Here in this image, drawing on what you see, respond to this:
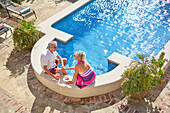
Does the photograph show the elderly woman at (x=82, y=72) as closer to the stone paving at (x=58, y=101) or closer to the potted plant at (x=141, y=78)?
the stone paving at (x=58, y=101)

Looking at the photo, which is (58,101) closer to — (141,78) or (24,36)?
(141,78)

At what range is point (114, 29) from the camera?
1127cm

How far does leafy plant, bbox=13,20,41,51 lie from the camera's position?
9516 millimetres

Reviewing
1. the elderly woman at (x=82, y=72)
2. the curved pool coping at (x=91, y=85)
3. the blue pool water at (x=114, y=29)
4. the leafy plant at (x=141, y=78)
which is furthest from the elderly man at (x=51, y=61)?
the leafy plant at (x=141, y=78)

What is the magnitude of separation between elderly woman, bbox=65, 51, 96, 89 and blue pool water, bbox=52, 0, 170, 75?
61.5 inches

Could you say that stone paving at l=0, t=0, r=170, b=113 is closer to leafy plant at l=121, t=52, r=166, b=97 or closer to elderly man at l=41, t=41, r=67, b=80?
leafy plant at l=121, t=52, r=166, b=97

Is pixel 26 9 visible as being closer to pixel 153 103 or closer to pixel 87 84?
pixel 87 84

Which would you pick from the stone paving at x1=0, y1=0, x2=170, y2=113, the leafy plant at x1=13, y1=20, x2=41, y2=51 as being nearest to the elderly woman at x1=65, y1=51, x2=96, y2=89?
the stone paving at x1=0, y1=0, x2=170, y2=113

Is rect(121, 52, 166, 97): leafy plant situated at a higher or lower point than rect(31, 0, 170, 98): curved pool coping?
higher

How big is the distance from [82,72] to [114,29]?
16.2 ft

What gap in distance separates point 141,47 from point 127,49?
0.71 meters

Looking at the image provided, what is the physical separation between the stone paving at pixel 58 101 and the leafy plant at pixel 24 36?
1725 mm

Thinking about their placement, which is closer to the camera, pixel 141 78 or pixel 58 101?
pixel 141 78

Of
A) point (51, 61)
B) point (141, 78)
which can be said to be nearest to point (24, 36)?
point (51, 61)
